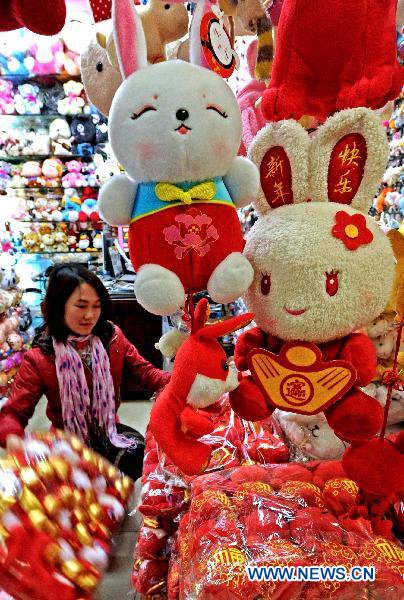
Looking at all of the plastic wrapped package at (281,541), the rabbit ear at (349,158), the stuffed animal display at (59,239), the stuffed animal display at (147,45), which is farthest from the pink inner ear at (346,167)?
the stuffed animal display at (59,239)

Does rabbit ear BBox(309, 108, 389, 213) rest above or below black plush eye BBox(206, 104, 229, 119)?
below

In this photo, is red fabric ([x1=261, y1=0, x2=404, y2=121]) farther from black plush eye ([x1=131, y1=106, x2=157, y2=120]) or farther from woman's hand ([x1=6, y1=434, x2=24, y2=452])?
woman's hand ([x1=6, y1=434, x2=24, y2=452])

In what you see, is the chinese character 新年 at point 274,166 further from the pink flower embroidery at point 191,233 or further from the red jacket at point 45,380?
the red jacket at point 45,380

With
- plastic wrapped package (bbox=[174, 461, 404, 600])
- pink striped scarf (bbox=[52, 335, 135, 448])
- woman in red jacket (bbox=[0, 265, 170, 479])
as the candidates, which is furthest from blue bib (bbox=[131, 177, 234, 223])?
pink striped scarf (bbox=[52, 335, 135, 448])

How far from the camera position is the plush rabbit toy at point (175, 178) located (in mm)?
514

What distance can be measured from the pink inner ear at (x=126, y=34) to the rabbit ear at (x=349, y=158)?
26 cm

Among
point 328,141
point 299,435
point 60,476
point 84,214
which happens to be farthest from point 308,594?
→ point 84,214

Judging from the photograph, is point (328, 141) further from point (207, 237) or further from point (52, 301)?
point (52, 301)

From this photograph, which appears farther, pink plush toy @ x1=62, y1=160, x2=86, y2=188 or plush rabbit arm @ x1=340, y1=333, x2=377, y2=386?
pink plush toy @ x1=62, y1=160, x2=86, y2=188

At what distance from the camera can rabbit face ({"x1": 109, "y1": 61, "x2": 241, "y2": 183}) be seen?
1.68 ft

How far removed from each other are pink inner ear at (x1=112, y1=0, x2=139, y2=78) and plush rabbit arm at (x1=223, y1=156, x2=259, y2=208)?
0.18m

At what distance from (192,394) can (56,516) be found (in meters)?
0.20

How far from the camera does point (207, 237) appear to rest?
21.7 inches

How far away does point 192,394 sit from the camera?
1.74 ft
